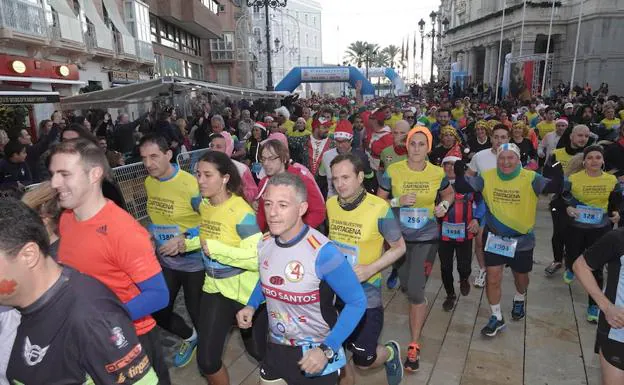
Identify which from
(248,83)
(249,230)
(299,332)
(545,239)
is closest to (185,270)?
(249,230)

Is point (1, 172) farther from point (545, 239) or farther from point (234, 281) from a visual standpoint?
point (545, 239)

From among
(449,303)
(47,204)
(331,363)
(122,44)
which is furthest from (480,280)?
(122,44)

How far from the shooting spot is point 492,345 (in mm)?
4500

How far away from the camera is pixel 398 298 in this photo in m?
5.70

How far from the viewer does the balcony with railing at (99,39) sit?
19844 millimetres

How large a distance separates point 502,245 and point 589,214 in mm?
1417

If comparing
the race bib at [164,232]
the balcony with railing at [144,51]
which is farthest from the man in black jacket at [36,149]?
the balcony with railing at [144,51]

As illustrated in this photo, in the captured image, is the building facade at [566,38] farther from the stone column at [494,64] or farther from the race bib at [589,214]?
the race bib at [589,214]

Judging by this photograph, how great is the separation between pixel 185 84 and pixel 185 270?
1043 cm

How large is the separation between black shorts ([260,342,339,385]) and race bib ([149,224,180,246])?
1.71 meters

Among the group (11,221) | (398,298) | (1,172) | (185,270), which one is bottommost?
(398,298)

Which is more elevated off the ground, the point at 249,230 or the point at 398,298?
the point at 249,230

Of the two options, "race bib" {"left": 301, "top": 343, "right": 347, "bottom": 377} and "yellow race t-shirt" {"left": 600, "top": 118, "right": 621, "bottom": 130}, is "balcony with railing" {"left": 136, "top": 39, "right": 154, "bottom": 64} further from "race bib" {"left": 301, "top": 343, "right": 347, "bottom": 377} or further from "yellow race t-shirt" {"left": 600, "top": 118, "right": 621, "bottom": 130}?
"race bib" {"left": 301, "top": 343, "right": 347, "bottom": 377}

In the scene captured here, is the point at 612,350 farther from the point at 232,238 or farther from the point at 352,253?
the point at 232,238
